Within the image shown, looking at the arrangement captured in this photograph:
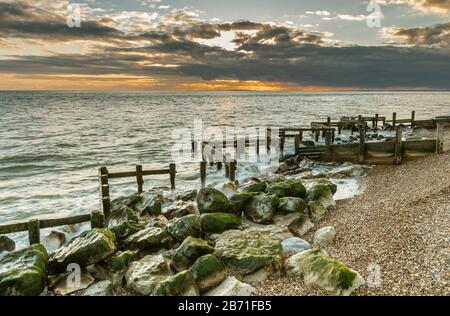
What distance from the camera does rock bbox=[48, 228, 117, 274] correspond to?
27.1 ft

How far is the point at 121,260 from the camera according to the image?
8258mm

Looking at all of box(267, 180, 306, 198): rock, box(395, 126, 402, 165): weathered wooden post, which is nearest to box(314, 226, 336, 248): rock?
box(267, 180, 306, 198): rock

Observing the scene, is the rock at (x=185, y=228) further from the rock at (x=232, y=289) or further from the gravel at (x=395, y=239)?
the gravel at (x=395, y=239)

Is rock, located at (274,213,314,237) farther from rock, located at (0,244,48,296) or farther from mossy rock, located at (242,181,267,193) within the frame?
rock, located at (0,244,48,296)

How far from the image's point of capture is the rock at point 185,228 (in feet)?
32.1

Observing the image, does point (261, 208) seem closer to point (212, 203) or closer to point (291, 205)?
point (291, 205)

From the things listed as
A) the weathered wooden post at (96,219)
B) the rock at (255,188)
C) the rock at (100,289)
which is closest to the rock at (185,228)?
the weathered wooden post at (96,219)

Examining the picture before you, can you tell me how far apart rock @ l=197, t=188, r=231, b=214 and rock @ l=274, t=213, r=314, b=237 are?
185 cm

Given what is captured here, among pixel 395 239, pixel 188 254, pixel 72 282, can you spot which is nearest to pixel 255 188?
pixel 188 254

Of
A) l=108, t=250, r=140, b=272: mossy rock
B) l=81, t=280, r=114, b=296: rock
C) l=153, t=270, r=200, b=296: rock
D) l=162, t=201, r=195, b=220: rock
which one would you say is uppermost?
l=153, t=270, r=200, b=296: rock

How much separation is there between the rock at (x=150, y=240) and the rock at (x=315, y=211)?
499 centimetres

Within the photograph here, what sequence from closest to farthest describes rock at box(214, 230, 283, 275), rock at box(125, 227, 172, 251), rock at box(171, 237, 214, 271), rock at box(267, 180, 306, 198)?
rock at box(214, 230, 283, 275) < rock at box(171, 237, 214, 271) < rock at box(125, 227, 172, 251) < rock at box(267, 180, 306, 198)

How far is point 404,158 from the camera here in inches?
753
